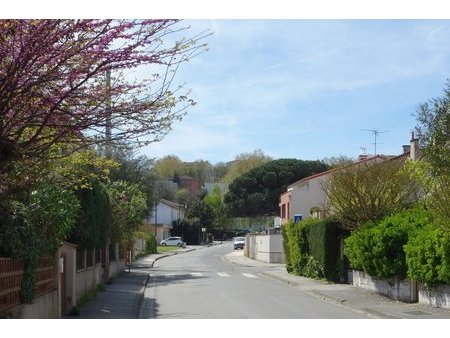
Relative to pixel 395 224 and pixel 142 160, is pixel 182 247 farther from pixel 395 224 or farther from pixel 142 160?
pixel 395 224

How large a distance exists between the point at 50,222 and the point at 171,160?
117524mm

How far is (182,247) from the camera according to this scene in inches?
3292

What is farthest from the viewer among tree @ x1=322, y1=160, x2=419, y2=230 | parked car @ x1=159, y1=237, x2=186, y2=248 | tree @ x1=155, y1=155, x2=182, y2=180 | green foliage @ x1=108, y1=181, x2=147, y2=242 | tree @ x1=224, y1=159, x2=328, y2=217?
tree @ x1=155, y1=155, x2=182, y2=180

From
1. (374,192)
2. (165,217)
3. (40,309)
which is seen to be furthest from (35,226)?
(165,217)

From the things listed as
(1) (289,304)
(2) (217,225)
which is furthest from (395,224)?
(2) (217,225)

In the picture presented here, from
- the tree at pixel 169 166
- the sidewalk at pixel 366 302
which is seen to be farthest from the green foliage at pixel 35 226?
the tree at pixel 169 166

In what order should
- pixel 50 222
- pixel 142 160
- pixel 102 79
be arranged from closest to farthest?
pixel 102 79, pixel 50 222, pixel 142 160

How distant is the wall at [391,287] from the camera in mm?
17734

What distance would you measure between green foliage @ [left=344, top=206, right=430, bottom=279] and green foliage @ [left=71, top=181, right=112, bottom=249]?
8196mm

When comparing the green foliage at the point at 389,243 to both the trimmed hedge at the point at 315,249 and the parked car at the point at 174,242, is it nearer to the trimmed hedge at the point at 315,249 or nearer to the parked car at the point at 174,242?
the trimmed hedge at the point at 315,249

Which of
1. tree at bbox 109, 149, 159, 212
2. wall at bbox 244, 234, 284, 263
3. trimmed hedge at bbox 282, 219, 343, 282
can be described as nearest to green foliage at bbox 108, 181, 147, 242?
trimmed hedge at bbox 282, 219, 343, 282

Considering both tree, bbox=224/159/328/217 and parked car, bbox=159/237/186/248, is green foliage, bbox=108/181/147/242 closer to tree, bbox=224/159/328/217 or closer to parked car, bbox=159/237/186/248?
tree, bbox=224/159/328/217

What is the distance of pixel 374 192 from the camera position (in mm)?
22734

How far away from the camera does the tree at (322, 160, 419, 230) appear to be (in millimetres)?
22562
